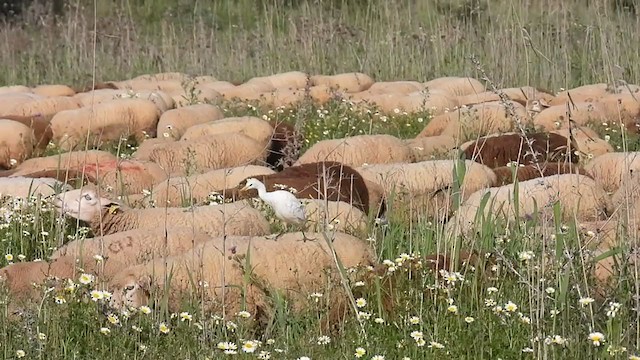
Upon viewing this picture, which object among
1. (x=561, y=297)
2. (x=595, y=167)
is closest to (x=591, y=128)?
(x=595, y=167)

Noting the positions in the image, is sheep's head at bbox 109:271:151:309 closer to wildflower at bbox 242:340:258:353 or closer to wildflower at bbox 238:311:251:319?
wildflower at bbox 238:311:251:319

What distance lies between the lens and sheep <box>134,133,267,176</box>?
275 inches

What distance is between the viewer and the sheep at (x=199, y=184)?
5.70 meters

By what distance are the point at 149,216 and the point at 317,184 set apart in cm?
89

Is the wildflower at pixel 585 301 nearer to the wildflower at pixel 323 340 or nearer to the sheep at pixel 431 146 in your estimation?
the wildflower at pixel 323 340

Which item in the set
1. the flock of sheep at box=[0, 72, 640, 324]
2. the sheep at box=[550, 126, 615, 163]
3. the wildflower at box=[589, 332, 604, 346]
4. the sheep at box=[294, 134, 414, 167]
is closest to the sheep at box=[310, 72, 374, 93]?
the flock of sheep at box=[0, 72, 640, 324]

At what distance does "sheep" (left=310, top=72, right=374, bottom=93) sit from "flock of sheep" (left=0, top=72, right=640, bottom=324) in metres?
0.02

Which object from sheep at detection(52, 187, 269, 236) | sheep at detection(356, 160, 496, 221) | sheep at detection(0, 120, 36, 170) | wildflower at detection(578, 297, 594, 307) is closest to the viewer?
wildflower at detection(578, 297, 594, 307)

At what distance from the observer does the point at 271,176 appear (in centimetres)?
586

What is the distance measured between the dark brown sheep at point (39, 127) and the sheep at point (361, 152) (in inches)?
88.4

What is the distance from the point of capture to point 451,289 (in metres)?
3.73

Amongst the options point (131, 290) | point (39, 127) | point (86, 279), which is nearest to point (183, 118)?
point (39, 127)

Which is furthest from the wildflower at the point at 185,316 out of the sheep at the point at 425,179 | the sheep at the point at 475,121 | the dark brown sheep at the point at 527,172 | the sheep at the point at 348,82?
the sheep at the point at 348,82

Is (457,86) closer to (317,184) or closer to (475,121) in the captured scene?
(475,121)
